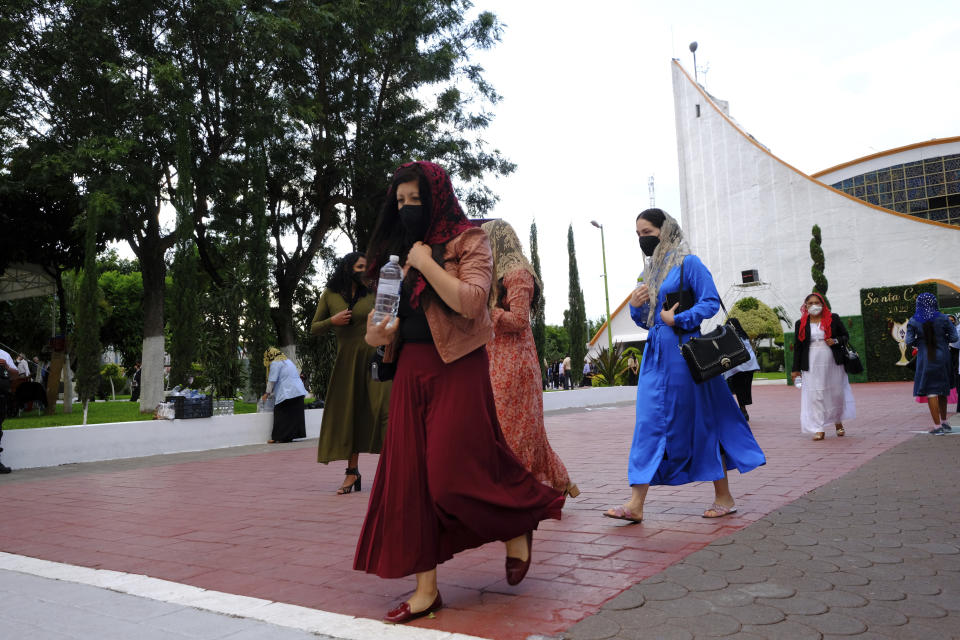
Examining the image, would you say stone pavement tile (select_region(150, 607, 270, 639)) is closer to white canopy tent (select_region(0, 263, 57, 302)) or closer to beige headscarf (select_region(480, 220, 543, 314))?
beige headscarf (select_region(480, 220, 543, 314))

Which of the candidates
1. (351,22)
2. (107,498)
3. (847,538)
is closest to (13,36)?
(351,22)

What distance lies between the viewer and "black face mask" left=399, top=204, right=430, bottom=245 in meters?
2.82

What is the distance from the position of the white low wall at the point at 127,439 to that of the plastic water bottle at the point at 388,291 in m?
7.96

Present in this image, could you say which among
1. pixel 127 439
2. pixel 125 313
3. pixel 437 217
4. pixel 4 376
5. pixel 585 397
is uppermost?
pixel 125 313

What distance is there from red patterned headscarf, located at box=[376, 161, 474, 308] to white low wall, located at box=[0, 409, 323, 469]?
8.02 metres

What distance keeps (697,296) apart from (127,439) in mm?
8443

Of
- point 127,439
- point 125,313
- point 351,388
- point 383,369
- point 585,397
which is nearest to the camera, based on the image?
point 383,369

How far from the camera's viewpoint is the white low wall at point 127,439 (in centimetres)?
883

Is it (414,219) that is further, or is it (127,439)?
(127,439)

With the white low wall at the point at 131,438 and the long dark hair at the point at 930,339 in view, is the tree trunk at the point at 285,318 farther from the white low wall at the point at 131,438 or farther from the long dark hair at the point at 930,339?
the long dark hair at the point at 930,339

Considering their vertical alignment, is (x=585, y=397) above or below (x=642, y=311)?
below

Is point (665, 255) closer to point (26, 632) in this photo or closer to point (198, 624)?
point (198, 624)

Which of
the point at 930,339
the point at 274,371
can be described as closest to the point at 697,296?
the point at 930,339

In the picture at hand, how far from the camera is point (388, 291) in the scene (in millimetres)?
2721
